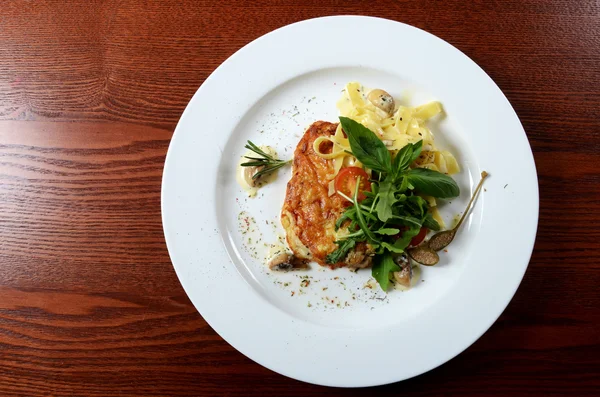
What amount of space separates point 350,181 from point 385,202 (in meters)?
0.35

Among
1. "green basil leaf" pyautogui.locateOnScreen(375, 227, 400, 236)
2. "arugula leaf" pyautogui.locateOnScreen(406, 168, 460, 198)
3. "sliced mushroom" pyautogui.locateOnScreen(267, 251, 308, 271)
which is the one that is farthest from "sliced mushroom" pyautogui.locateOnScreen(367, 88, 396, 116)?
"sliced mushroom" pyautogui.locateOnScreen(267, 251, 308, 271)

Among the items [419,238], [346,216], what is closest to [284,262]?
[346,216]

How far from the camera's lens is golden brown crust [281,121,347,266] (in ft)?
12.0

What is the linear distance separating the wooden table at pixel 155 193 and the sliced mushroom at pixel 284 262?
2.55ft

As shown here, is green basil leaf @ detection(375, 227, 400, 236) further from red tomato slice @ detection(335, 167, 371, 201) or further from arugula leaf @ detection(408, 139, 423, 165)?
arugula leaf @ detection(408, 139, 423, 165)

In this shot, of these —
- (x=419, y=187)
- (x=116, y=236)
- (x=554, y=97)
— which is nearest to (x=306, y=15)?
(x=419, y=187)

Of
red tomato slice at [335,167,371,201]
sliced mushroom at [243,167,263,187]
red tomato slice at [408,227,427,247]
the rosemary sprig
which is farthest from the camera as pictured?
sliced mushroom at [243,167,263,187]

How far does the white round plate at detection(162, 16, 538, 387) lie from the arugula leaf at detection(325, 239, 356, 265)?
32cm

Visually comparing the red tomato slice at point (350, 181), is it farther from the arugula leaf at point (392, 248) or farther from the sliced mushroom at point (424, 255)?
the sliced mushroom at point (424, 255)

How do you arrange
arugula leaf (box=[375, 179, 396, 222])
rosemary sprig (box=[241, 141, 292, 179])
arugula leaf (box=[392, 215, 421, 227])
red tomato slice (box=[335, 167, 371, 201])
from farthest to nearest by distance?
rosemary sprig (box=[241, 141, 292, 179]) < red tomato slice (box=[335, 167, 371, 201]) < arugula leaf (box=[392, 215, 421, 227]) < arugula leaf (box=[375, 179, 396, 222])

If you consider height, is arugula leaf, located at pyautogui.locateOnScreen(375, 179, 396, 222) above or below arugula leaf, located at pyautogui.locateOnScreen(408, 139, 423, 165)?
below

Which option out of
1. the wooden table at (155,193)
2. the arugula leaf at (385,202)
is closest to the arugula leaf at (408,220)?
the arugula leaf at (385,202)

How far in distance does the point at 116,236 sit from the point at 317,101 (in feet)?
6.63

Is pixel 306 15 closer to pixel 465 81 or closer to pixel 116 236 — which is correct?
pixel 465 81
